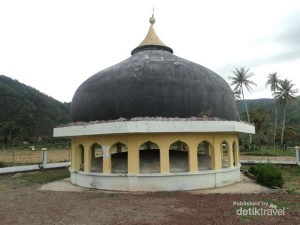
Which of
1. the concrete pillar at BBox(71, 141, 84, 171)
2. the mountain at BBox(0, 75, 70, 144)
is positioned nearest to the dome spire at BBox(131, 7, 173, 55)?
the concrete pillar at BBox(71, 141, 84, 171)

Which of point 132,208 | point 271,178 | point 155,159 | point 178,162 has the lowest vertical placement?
point 132,208

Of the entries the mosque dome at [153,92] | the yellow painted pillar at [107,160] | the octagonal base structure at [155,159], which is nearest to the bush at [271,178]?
the octagonal base structure at [155,159]

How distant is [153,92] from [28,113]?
238ft

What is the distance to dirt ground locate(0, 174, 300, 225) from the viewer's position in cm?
1025

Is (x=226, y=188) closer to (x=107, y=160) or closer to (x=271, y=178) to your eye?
(x=271, y=178)

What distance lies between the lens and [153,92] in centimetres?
1597

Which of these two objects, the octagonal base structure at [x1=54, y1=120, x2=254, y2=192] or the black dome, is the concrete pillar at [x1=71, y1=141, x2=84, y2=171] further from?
the black dome

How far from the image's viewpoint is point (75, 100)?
18.8 m

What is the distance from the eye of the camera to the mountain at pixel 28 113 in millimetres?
79188

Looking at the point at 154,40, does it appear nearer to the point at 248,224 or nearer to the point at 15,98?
the point at 248,224

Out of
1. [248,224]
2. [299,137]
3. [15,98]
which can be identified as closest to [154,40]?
[248,224]

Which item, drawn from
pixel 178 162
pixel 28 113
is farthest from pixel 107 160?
pixel 28 113

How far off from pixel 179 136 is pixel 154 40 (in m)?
7.30

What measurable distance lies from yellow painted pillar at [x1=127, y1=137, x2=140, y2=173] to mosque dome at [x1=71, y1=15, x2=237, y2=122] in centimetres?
131
